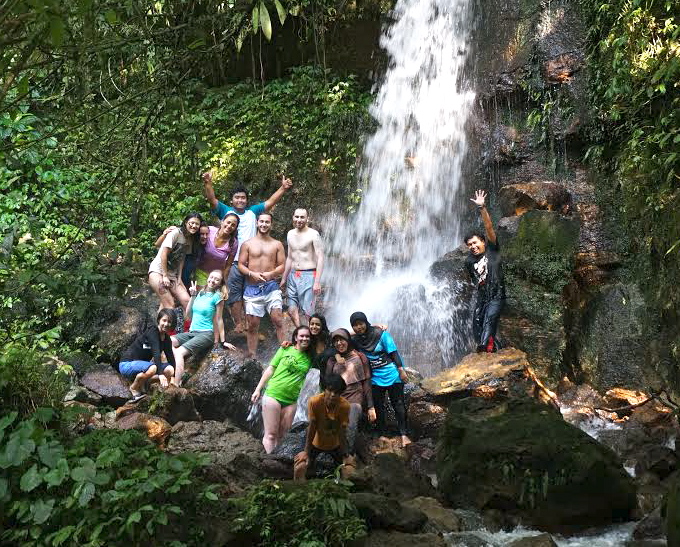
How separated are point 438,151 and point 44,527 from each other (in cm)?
1069

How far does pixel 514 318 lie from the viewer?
980cm

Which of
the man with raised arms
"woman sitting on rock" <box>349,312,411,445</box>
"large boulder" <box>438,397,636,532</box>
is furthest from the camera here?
the man with raised arms

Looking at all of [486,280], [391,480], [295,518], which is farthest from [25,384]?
[486,280]

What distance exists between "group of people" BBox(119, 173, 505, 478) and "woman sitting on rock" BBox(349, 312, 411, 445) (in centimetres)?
1

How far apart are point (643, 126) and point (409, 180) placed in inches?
176

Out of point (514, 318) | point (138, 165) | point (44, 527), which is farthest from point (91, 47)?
point (514, 318)

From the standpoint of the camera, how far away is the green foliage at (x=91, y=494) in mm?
3949

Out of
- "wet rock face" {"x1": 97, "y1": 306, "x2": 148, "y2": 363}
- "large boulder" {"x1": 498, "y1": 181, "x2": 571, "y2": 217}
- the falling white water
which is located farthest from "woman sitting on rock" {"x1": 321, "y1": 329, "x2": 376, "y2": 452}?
"large boulder" {"x1": 498, "y1": 181, "x2": 571, "y2": 217}

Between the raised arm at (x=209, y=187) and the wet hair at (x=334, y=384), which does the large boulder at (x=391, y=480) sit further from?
the raised arm at (x=209, y=187)

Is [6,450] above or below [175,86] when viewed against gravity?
below

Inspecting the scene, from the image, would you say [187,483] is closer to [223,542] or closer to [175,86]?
[223,542]

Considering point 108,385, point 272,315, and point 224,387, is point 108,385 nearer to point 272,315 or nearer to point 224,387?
point 224,387

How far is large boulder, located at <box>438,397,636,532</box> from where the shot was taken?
559 cm

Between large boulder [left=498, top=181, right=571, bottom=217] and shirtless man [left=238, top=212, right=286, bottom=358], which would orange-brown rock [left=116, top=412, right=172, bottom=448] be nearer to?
shirtless man [left=238, top=212, right=286, bottom=358]
